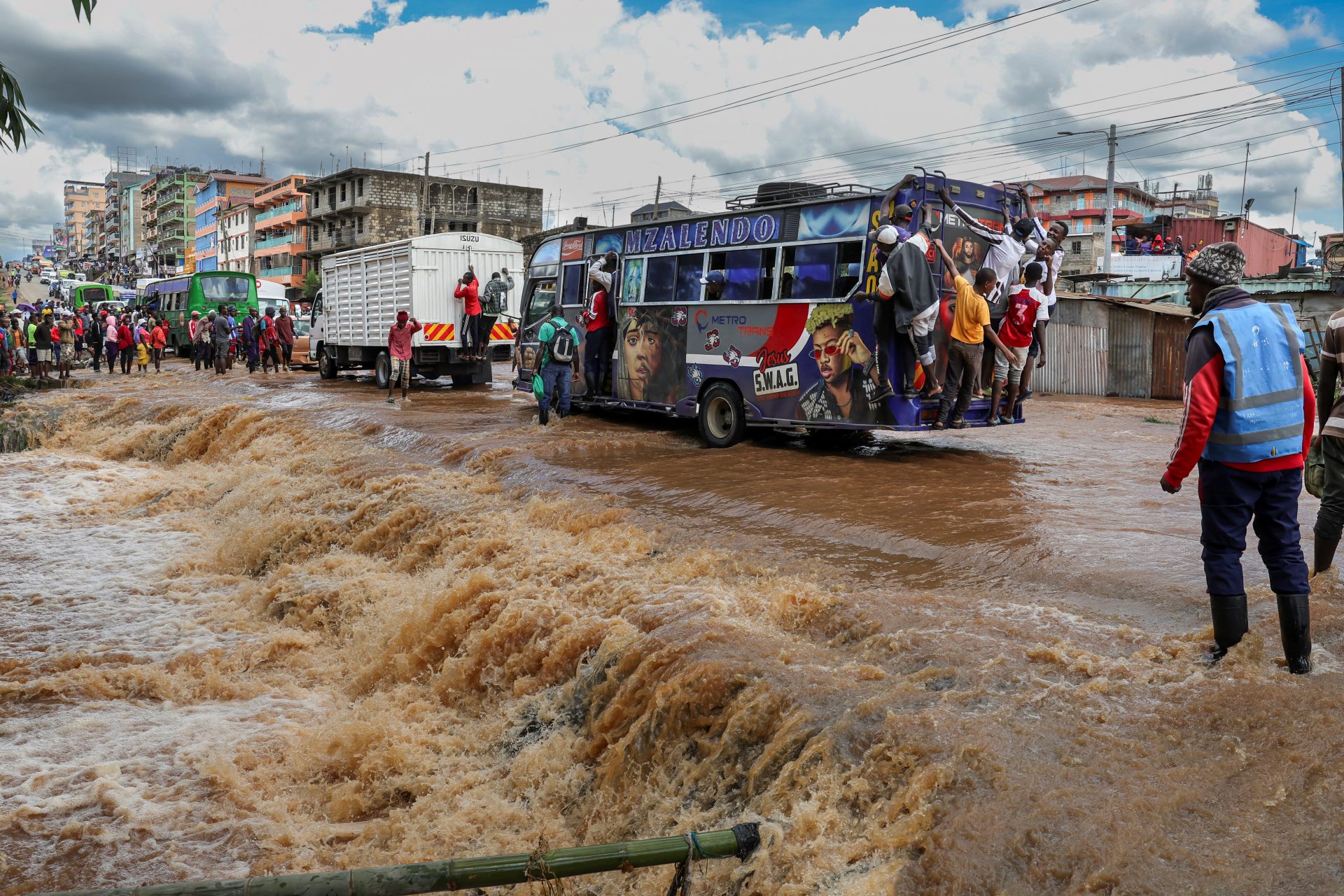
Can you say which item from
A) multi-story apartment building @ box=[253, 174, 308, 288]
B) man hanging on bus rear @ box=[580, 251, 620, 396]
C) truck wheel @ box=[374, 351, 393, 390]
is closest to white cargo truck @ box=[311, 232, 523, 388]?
truck wheel @ box=[374, 351, 393, 390]

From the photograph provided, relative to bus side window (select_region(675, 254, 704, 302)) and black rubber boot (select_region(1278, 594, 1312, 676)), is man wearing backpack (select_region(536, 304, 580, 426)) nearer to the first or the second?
bus side window (select_region(675, 254, 704, 302))

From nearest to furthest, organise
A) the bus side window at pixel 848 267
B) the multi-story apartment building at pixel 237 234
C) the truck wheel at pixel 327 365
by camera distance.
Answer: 1. the bus side window at pixel 848 267
2. the truck wheel at pixel 327 365
3. the multi-story apartment building at pixel 237 234

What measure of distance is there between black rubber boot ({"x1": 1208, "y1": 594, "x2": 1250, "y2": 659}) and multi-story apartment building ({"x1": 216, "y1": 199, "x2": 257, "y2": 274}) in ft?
271

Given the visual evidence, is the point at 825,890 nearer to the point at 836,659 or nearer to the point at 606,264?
the point at 836,659

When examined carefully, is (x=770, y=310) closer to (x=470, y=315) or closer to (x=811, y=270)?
(x=811, y=270)

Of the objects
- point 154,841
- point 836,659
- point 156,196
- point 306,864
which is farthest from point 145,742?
point 156,196

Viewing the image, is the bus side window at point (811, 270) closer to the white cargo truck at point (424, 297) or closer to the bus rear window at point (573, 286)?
the bus rear window at point (573, 286)

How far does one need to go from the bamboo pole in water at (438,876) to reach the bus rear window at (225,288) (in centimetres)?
3448

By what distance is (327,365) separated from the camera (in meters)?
24.0

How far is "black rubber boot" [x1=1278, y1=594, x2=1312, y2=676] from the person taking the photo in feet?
13.3

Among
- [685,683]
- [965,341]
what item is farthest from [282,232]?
[685,683]

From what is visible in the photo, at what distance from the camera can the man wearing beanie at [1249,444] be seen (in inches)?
157

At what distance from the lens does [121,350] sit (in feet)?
89.0

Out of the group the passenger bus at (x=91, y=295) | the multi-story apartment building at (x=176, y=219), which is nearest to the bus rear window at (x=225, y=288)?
the passenger bus at (x=91, y=295)
